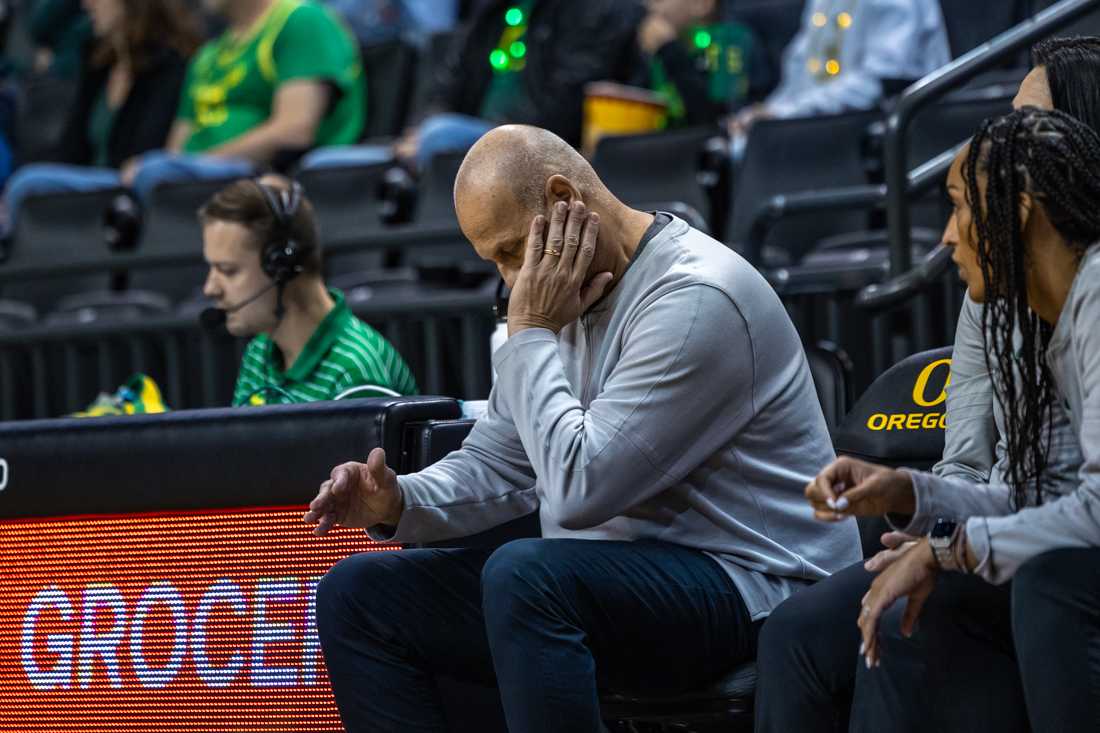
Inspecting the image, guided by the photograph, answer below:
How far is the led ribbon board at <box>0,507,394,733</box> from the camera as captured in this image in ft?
9.44

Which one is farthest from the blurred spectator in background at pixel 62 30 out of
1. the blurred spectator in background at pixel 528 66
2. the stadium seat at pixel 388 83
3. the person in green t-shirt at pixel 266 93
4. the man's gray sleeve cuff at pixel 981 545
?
the man's gray sleeve cuff at pixel 981 545

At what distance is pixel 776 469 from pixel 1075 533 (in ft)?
2.16

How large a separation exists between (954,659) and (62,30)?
7.55 meters

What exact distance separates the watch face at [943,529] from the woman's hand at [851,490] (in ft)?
0.21

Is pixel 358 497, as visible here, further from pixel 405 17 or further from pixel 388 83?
pixel 405 17

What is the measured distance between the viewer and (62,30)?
→ 28.7ft

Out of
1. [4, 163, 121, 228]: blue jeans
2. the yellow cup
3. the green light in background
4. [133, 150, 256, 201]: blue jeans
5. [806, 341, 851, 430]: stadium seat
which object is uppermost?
the green light in background

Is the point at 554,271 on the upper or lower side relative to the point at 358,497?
upper

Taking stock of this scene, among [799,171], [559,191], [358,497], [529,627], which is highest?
[559,191]

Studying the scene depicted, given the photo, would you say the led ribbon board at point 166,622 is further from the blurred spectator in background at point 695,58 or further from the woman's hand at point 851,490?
the blurred spectator in background at point 695,58

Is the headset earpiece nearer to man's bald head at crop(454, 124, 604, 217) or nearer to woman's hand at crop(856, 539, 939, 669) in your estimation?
man's bald head at crop(454, 124, 604, 217)

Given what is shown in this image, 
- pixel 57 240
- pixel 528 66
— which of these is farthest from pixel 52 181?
pixel 528 66

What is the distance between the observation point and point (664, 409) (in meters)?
2.50

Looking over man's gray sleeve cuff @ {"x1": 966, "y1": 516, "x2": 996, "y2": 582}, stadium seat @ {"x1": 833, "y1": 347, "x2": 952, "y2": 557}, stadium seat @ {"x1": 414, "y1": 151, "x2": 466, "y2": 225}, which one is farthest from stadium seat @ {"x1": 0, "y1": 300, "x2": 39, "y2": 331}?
man's gray sleeve cuff @ {"x1": 966, "y1": 516, "x2": 996, "y2": 582}
